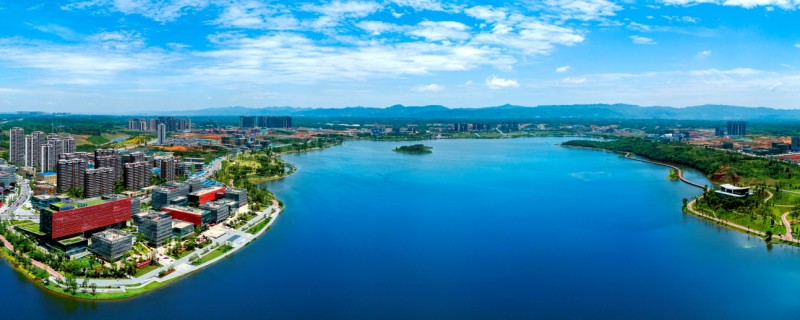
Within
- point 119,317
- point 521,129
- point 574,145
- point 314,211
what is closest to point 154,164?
point 314,211

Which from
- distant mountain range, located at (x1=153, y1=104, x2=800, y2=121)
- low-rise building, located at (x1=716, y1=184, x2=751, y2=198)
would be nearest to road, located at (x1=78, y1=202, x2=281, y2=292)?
low-rise building, located at (x1=716, y1=184, x2=751, y2=198)

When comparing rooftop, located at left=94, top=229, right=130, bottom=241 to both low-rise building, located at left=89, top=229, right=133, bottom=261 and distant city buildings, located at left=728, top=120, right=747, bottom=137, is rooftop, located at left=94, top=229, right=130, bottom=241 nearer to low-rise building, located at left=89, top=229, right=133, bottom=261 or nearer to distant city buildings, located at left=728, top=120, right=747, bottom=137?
low-rise building, located at left=89, top=229, right=133, bottom=261

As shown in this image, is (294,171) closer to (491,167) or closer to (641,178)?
(491,167)

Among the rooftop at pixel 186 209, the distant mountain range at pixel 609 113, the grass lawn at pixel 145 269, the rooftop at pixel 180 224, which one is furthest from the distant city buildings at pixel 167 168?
the distant mountain range at pixel 609 113

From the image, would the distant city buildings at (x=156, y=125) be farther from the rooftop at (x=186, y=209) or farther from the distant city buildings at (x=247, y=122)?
the rooftop at (x=186, y=209)

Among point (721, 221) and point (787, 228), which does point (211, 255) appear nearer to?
point (721, 221)

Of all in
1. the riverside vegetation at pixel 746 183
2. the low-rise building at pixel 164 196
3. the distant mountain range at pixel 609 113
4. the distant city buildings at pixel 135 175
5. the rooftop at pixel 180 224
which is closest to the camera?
the rooftop at pixel 180 224
